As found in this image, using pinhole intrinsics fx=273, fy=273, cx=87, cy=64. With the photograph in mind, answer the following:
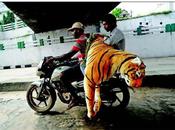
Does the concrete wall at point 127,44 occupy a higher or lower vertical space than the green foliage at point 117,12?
lower

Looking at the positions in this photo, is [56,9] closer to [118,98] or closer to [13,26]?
[118,98]

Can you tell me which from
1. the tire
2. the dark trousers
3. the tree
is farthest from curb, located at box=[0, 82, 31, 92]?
the tree

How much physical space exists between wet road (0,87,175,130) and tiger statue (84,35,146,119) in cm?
45

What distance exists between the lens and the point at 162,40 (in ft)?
45.3

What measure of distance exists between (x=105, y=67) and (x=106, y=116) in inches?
47.0

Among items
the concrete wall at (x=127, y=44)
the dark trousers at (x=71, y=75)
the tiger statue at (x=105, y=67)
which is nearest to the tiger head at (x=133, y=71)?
the tiger statue at (x=105, y=67)

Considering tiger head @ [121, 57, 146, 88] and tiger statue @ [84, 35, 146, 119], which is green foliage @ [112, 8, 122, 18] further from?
tiger head @ [121, 57, 146, 88]

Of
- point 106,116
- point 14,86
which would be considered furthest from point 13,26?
point 106,116

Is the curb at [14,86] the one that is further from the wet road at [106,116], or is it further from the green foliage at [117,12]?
the green foliage at [117,12]

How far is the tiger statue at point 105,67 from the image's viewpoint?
13.7 feet

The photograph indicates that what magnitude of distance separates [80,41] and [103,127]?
151cm

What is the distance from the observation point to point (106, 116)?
513 cm

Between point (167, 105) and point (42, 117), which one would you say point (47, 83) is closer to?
point (42, 117)

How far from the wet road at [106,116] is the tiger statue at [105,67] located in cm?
45
